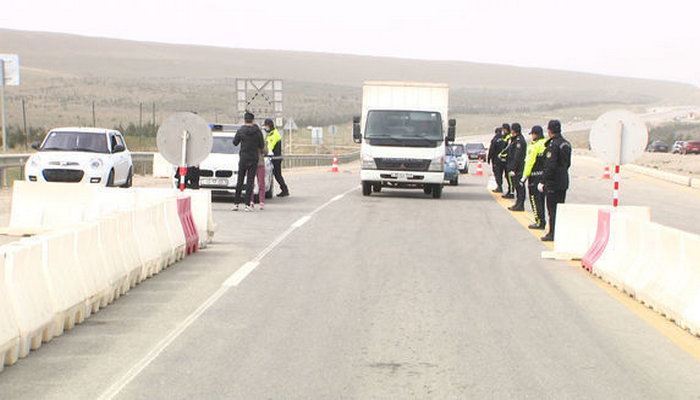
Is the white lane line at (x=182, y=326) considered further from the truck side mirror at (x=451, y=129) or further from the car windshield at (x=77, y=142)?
the truck side mirror at (x=451, y=129)

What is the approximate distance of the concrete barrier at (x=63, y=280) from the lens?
7.57 meters

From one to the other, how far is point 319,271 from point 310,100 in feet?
490

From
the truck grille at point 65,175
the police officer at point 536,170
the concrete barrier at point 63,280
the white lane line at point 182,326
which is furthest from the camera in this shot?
the truck grille at point 65,175

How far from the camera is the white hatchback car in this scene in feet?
70.2

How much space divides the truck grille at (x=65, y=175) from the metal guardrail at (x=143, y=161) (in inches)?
127

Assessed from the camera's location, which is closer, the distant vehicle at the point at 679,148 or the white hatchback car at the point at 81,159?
the white hatchback car at the point at 81,159

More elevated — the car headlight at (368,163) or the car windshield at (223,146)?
the car windshield at (223,146)

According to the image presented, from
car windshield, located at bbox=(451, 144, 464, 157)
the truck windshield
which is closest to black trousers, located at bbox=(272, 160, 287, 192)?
the truck windshield

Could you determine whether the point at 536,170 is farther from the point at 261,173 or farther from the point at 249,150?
the point at 261,173

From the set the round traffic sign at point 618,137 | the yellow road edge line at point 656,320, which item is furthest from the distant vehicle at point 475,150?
the yellow road edge line at point 656,320

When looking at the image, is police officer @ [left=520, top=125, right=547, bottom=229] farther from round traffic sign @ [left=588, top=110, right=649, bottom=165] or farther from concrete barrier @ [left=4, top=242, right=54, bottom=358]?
concrete barrier @ [left=4, top=242, right=54, bottom=358]

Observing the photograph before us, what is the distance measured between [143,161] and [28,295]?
2804cm

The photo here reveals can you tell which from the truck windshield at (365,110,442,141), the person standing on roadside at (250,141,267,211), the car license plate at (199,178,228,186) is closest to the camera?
the person standing on roadside at (250,141,267,211)

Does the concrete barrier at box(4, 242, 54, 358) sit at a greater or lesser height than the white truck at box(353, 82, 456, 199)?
lesser
